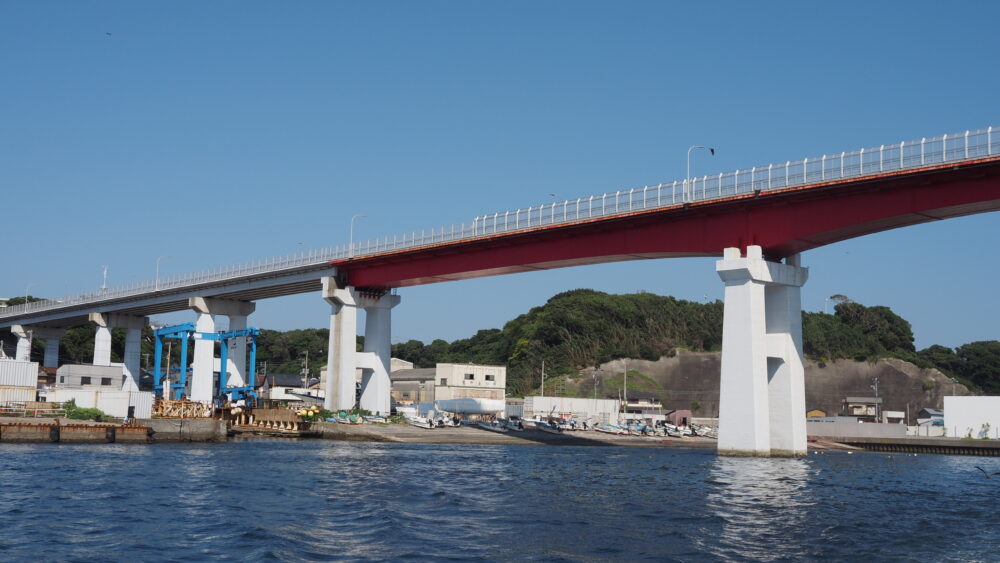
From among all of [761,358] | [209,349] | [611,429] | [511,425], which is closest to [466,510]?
[761,358]

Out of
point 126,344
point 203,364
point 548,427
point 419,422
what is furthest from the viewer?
point 126,344

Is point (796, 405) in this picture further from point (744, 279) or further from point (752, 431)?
point (744, 279)

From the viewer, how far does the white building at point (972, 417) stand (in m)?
114

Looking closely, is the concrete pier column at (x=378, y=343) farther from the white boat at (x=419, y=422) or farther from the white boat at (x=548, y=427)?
the white boat at (x=548, y=427)

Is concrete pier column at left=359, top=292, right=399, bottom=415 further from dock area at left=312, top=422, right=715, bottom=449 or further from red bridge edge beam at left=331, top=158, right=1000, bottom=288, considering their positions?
red bridge edge beam at left=331, top=158, right=1000, bottom=288

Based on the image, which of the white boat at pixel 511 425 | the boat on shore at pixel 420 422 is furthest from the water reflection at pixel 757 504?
the white boat at pixel 511 425

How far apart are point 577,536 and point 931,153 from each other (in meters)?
37.3

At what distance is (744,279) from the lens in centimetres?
6506

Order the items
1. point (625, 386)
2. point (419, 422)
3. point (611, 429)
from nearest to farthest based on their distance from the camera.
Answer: point (419, 422)
point (611, 429)
point (625, 386)

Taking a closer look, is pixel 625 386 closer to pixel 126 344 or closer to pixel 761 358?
pixel 126 344

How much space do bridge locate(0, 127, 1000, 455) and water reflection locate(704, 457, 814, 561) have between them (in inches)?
240

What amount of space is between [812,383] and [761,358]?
359 feet

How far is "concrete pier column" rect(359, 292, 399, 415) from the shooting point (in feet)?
330

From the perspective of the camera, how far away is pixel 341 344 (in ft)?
324
